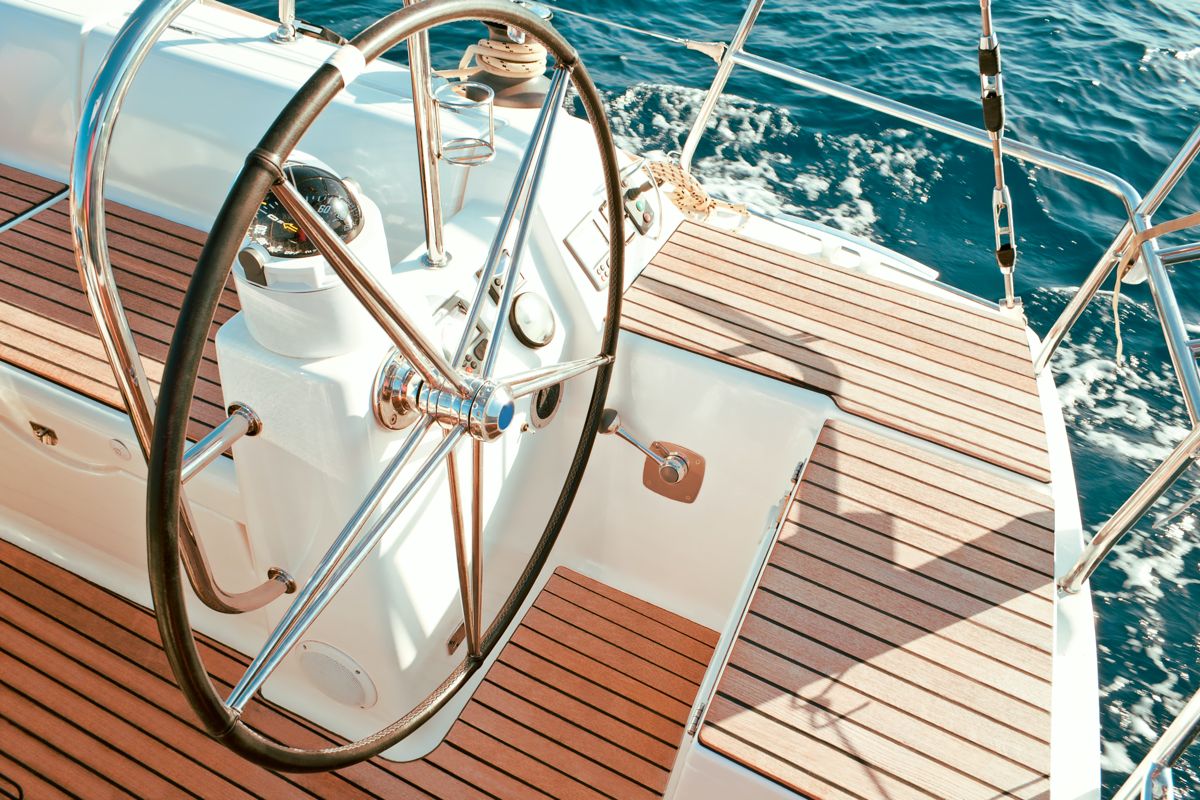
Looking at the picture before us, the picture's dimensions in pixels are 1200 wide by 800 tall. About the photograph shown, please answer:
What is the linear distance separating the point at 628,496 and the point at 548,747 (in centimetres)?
49

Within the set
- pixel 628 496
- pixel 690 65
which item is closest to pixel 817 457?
pixel 628 496

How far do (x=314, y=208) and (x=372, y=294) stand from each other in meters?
0.20

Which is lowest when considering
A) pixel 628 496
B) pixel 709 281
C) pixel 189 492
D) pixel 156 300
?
pixel 628 496

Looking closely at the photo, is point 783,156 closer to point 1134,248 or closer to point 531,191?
point 1134,248

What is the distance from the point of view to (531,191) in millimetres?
1078

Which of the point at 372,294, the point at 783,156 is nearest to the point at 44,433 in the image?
the point at 372,294

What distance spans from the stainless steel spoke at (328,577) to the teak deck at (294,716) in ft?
1.83

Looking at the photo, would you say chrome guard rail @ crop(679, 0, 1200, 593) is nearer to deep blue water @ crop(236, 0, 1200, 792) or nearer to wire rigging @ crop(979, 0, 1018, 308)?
wire rigging @ crop(979, 0, 1018, 308)

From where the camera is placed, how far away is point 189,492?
1331mm

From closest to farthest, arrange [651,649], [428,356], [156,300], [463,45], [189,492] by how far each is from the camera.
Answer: [428,356], [189,492], [156,300], [651,649], [463,45]

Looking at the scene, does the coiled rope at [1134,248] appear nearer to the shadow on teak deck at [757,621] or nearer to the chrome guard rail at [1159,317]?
the chrome guard rail at [1159,317]

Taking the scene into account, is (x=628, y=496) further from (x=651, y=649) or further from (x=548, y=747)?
(x=548, y=747)

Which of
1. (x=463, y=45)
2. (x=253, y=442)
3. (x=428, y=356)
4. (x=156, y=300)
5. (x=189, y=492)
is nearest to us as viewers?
(x=428, y=356)

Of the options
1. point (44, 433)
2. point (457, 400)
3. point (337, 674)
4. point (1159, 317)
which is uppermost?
point (1159, 317)
